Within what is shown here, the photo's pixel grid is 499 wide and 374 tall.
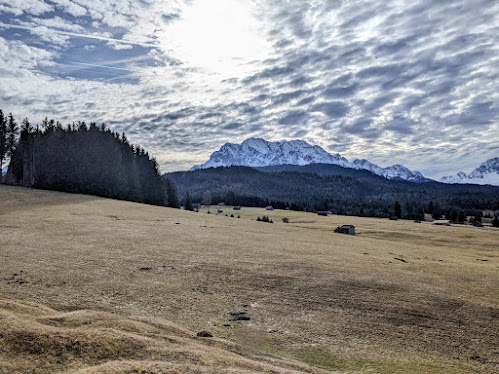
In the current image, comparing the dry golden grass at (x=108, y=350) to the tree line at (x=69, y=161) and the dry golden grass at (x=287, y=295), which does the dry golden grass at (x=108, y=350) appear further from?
the tree line at (x=69, y=161)

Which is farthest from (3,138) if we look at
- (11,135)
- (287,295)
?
(287,295)

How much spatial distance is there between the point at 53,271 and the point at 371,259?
2364 centimetres

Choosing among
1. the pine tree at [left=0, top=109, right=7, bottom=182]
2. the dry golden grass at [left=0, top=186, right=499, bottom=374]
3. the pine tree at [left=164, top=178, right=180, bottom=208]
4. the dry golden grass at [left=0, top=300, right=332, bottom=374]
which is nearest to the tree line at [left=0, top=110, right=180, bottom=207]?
the pine tree at [left=0, top=109, right=7, bottom=182]

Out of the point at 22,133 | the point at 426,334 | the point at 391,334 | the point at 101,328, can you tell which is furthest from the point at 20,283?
the point at 22,133

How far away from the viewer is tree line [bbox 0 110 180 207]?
83375 mm

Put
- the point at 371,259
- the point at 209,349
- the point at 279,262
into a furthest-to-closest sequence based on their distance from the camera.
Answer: the point at 371,259 → the point at 279,262 → the point at 209,349

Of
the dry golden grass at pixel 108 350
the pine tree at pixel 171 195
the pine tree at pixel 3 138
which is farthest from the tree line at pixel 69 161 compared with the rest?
the dry golden grass at pixel 108 350

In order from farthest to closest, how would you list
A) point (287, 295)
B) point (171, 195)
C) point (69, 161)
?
point (171, 195)
point (69, 161)
point (287, 295)

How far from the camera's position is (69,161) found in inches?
3297

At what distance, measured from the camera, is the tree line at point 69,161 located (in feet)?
274

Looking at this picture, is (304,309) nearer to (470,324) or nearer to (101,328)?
(470,324)

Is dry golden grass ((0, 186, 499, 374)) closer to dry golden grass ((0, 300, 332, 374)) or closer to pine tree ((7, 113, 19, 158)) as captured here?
dry golden grass ((0, 300, 332, 374))

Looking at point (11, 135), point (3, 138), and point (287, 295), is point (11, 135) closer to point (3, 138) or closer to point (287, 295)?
point (3, 138)

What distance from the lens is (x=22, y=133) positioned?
93.6m
